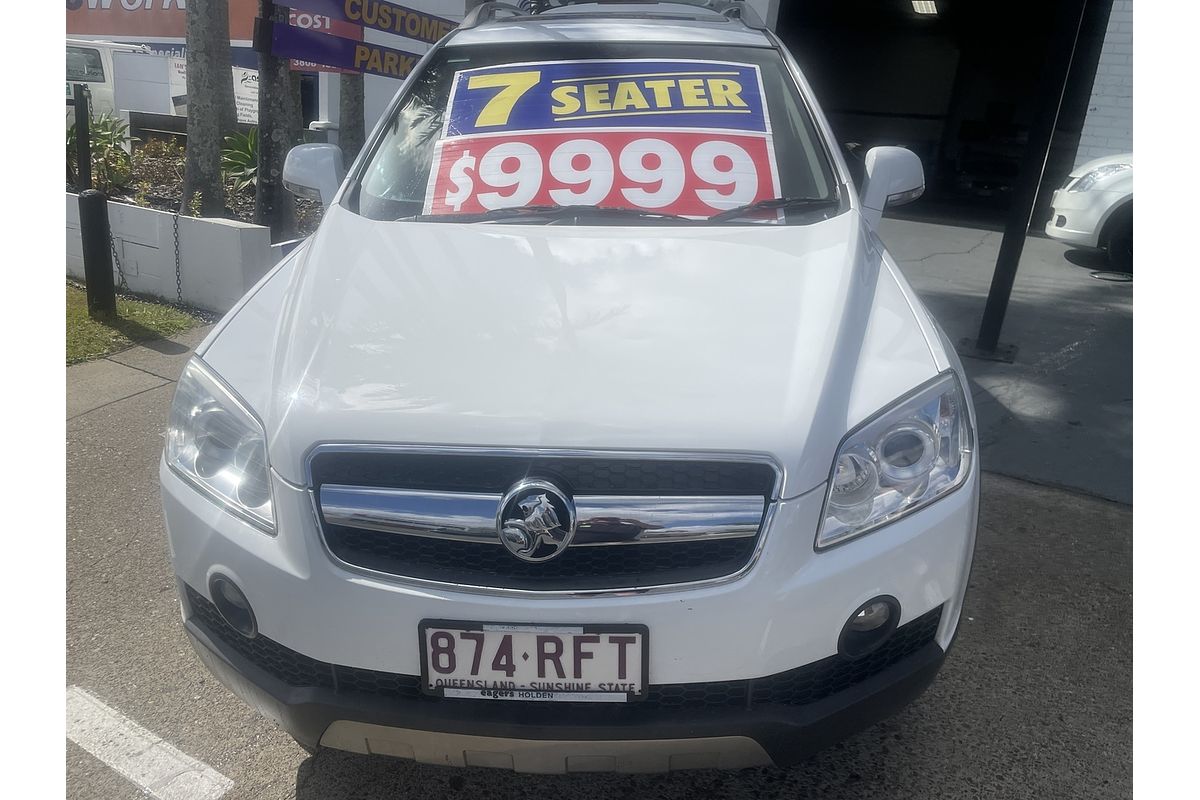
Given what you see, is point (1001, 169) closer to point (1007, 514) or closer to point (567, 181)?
point (1007, 514)

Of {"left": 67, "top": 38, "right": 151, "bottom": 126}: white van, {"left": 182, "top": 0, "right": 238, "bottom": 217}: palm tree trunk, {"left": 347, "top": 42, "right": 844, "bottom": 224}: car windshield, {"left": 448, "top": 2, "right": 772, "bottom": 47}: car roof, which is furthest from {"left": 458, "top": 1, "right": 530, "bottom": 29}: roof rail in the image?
{"left": 67, "top": 38, "right": 151, "bottom": 126}: white van

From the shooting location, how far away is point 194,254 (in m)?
5.94

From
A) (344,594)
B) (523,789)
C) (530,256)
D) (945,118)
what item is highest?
(945,118)

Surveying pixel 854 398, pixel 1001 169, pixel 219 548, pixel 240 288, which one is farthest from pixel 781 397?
pixel 1001 169

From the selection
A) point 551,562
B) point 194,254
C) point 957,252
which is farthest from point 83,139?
point 957,252

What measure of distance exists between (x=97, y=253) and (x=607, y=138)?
14.6 ft

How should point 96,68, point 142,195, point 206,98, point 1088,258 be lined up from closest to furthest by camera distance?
point 206,98
point 142,195
point 1088,258
point 96,68

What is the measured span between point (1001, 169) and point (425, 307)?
12199 millimetres

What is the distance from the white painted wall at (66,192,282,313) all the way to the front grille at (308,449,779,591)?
14.1ft

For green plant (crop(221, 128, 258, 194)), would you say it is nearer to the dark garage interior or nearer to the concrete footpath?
the concrete footpath

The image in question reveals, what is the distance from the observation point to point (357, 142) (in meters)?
8.16

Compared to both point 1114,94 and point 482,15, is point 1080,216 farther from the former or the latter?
point 482,15

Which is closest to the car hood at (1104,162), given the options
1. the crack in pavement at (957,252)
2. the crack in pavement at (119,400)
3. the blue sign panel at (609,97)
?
the crack in pavement at (957,252)

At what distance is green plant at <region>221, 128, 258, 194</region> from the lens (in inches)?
319
